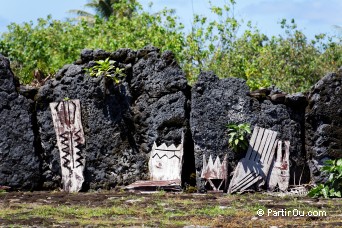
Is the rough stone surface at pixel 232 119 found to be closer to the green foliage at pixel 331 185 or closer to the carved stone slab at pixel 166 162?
the carved stone slab at pixel 166 162

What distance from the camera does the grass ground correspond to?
10.9 metres

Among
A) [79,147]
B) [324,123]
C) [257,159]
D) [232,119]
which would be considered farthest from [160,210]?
[324,123]

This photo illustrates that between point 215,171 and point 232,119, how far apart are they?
910mm

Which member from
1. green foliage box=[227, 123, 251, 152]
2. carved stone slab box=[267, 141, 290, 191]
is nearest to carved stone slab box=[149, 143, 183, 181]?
green foliage box=[227, 123, 251, 152]

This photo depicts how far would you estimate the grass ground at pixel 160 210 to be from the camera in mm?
10914

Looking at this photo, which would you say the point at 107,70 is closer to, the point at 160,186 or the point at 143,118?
the point at 143,118

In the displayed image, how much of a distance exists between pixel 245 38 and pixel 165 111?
11.5 metres

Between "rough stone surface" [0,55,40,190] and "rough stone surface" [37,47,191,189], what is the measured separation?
0.25m

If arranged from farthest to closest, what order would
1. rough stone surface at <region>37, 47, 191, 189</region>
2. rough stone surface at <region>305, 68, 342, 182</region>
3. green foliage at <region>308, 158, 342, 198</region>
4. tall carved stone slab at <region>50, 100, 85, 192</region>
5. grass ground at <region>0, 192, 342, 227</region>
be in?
tall carved stone slab at <region>50, 100, 85, 192</region> → rough stone surface at <region>37, 47, 191, 189</region> → rough stone surface at <region>305, 68, 342, 182</region> → green foliage at <region>308, 158, 342, 198</region> → grass ground at <region>0, 192, 342, 227</region>

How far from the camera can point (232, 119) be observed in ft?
48.9

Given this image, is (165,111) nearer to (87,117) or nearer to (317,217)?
→ (87,117)

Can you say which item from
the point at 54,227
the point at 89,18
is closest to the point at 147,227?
the point at 54,227

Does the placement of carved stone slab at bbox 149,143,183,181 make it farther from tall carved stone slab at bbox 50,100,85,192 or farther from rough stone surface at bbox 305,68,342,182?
→ rough stone surface at bbox 305,68,342,182

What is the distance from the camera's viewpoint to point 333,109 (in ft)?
48.1
